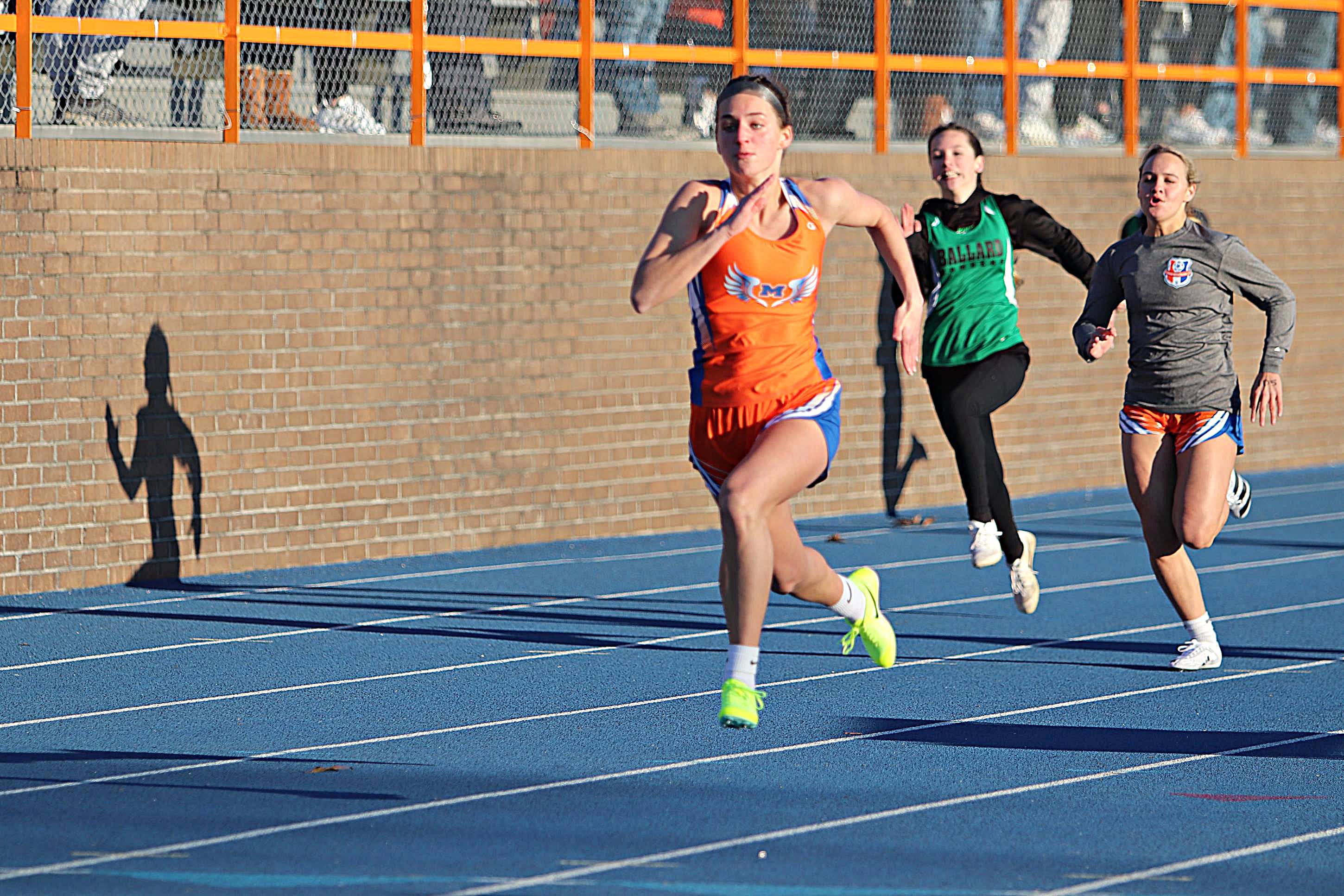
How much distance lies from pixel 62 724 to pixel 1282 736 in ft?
14.7

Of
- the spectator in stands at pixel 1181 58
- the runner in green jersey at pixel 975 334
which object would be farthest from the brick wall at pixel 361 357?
the runner in green jersey at pixel 975 334

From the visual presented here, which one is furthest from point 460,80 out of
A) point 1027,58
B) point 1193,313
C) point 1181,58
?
point 1181,58

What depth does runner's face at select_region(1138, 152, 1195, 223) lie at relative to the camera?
7754 millimetres

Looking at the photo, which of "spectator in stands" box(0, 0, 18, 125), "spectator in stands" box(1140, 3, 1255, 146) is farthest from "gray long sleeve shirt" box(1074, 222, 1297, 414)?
"spectator in stands" box(1140, 3, 1255, 146)

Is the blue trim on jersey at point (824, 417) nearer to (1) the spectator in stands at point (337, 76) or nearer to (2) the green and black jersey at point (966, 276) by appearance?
(2) the green and black jersey at point (966, 276)

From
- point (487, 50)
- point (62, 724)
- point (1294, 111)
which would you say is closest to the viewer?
point (62, 724)

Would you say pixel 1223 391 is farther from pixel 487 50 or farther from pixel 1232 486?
pixel 487 50

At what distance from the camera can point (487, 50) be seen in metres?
13.0

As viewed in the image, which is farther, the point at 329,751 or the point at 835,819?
the point at 329,751

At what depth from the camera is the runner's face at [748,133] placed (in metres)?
6.10

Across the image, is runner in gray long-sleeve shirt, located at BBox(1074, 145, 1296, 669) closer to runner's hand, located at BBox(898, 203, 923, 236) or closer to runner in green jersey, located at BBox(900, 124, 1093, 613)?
runner's hand, located at BBox(898, 203, 923, 236)

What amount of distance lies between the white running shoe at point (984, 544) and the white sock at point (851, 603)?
2135 mm

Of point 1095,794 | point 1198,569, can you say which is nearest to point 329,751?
point 1095,794

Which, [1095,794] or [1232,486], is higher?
[1232,486]
